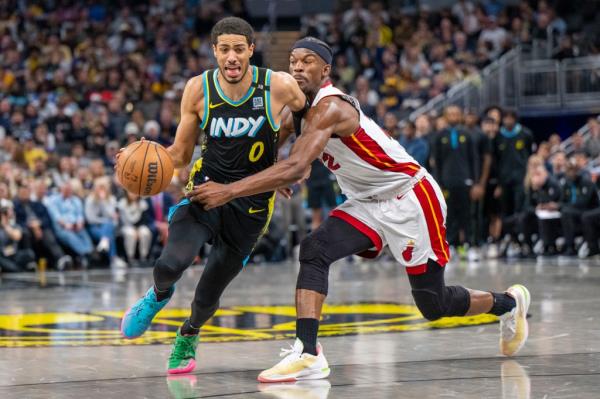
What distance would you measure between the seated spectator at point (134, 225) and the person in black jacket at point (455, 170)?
4.29 meters

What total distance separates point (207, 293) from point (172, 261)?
49 centimetres

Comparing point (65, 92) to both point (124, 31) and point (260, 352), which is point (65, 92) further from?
point (260, 352)

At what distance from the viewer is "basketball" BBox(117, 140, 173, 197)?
6.15 m

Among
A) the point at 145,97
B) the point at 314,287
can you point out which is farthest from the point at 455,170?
the point at 314,287

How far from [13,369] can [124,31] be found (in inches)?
750

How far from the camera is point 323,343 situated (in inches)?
298

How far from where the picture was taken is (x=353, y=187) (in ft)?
21.9

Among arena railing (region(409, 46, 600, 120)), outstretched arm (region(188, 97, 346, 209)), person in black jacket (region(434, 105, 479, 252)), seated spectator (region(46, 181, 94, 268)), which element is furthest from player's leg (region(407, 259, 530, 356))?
arena railing (region(409, 46, 600, 120))

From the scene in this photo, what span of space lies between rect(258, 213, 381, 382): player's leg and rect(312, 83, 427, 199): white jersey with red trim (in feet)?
0.71

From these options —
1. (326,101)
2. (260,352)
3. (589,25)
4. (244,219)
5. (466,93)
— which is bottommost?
(260,352)

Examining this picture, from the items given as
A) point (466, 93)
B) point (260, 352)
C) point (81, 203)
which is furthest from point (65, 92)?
point (260, 352)

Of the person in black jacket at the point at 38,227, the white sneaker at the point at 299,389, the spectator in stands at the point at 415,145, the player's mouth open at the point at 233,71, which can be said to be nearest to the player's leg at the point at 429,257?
the white sneaker at the point at 299,389

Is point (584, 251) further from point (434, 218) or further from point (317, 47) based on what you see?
point (317, 47)

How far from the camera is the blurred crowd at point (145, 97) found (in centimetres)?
1611
